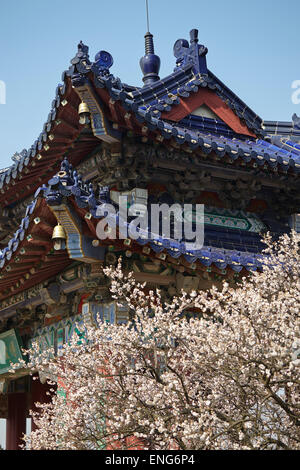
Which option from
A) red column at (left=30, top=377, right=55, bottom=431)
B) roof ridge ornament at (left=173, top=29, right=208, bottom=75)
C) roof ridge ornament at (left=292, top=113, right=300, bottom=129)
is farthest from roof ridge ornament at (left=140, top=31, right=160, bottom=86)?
red column at (left=30, top=377, right=55, bottom=431)

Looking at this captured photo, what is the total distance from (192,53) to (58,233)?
Answer: 7894 mm

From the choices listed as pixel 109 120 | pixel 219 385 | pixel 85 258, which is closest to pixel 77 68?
pixel 109 120

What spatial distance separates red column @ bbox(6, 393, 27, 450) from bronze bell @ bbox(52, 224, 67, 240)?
7.33 m

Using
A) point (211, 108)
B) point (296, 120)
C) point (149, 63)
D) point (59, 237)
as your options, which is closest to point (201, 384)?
point (59, 237)

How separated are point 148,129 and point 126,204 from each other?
1577mm

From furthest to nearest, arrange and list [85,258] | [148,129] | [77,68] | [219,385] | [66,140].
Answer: [66,140]
[148,129]
[77,68]
[85,258]
[219,385]

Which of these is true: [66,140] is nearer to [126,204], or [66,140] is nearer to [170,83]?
[126,204]

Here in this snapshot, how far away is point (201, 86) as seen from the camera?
623 inches

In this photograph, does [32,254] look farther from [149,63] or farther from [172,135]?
[149,63]

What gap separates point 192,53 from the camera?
1666 centimetres

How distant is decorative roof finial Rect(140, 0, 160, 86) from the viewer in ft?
56.9

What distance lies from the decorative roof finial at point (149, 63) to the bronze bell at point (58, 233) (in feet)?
25.4

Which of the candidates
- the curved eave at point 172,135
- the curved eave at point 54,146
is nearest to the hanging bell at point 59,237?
the curved eave at point 172,135

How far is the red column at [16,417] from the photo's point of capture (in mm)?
16562
